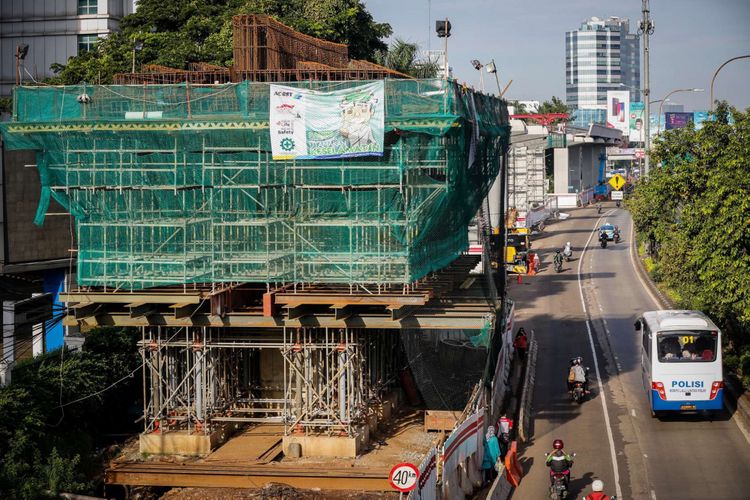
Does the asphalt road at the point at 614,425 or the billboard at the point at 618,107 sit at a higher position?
the billboard at the point at 618,107

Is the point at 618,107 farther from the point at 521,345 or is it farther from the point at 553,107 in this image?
the point at 521,345

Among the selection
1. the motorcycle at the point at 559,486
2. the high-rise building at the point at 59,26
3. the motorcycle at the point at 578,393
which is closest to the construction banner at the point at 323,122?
the motorcycle at the point at 559,486

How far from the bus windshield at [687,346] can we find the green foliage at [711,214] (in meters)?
1.49

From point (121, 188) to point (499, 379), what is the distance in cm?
1314

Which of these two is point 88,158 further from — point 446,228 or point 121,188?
Answer: point 446,228

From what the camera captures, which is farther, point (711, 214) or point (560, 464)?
point (711, 214)

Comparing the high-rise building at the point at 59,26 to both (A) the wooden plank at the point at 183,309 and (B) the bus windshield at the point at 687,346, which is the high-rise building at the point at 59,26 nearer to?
(A) the wooden plank at the point at 183,309

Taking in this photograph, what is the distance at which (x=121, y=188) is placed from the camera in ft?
78.3

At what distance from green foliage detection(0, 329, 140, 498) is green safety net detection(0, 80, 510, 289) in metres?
2.36

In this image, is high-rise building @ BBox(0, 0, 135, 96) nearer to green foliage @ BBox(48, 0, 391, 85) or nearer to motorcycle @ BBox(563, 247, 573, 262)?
green foliage @ BBox(48, 0, 391, 85)

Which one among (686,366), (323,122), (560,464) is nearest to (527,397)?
(686,366)

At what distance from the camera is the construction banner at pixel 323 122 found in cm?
2358

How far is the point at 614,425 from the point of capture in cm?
2906

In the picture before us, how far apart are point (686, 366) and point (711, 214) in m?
4.79
